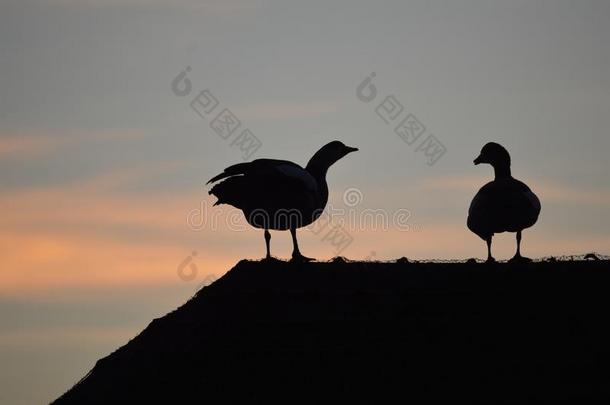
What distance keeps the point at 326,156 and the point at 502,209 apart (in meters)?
3.53

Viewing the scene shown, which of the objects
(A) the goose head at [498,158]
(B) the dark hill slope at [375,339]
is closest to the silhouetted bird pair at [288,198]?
(B) the dark hill slope at [375,339]

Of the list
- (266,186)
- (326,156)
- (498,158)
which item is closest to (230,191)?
(266,186)

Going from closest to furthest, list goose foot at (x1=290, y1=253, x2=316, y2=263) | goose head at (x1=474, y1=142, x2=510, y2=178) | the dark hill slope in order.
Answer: the dark hill slope
goose foot at (x1=290, y1=253, x2=316, y2=263)
goose head at (x1=474, y1=142, x2=510, y2=178)

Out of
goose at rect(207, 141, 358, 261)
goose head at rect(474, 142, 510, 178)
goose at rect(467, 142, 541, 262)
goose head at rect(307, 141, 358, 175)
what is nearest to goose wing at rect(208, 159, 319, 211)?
goose at rect(207, 141, 358, 261)

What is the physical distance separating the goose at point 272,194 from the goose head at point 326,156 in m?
0.90

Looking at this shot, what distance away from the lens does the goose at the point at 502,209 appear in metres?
25.3

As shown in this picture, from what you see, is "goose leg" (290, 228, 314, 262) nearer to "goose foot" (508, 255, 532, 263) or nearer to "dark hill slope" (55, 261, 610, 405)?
"dark hill slope" (55, 261, 610, 405)

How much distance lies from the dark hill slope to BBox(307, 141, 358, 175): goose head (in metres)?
2.49

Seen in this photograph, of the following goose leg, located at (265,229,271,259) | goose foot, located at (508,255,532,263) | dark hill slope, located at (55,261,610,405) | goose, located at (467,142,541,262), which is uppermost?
goose, located at (467,142,541,262)

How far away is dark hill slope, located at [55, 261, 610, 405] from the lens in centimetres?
1927

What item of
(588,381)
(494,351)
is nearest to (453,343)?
(494,351)

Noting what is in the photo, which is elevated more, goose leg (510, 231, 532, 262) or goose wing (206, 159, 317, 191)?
goose wing (206, 159, 317, 191)

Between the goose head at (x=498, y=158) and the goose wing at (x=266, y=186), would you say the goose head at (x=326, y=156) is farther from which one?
the goose head at (x=498, y=158)

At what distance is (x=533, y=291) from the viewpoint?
22.0 metres
